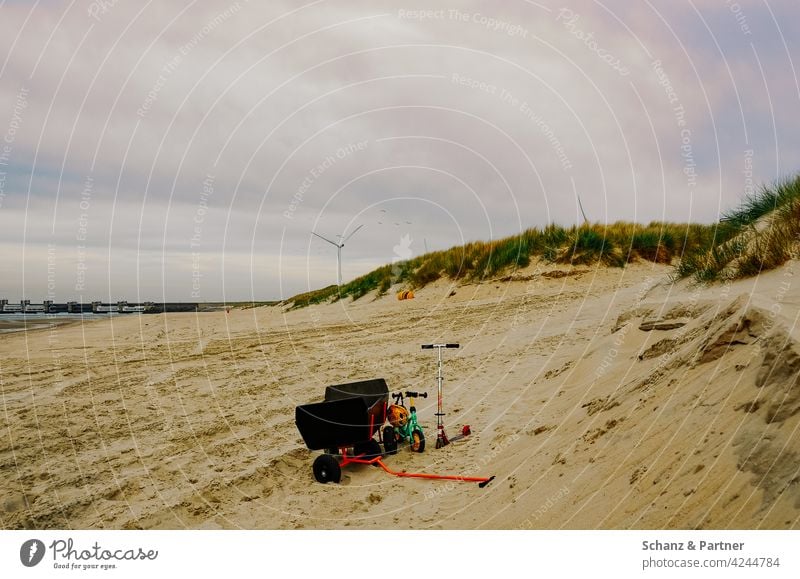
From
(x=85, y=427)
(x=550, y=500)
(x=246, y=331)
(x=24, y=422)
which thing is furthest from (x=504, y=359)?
(x=246, y=331)

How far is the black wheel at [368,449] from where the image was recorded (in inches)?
316

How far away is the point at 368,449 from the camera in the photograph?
8.10 metres

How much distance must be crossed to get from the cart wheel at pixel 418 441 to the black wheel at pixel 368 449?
54 centimetres

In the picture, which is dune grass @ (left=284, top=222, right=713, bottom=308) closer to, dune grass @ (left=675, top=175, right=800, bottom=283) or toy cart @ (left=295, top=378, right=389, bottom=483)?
dune grass @ (left=675, top=175, right=800, bottom=283)

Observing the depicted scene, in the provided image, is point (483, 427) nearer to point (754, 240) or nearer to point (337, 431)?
point (337, 431)

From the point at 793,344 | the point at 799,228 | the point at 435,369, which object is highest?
the point at 799,228

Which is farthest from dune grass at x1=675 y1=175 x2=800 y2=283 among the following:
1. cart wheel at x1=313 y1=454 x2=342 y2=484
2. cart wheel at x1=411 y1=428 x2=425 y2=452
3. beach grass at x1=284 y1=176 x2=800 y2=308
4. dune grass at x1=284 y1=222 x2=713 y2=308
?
dune grass at x1=284 y1=222 x2=713 y2=308

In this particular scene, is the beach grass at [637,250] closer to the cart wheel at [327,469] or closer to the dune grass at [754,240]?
the dune grass at [754,240]

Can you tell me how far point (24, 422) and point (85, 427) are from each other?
1149 mm

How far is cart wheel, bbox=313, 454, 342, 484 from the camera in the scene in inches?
294

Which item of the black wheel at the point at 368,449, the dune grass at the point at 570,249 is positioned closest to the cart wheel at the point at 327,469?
the black wheel at the point at 368,449

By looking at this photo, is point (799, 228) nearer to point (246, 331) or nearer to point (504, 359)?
point (504, 359)

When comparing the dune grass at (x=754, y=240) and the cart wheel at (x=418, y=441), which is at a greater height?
the dune grass at (x=754, y=240)

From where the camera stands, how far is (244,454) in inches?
333
